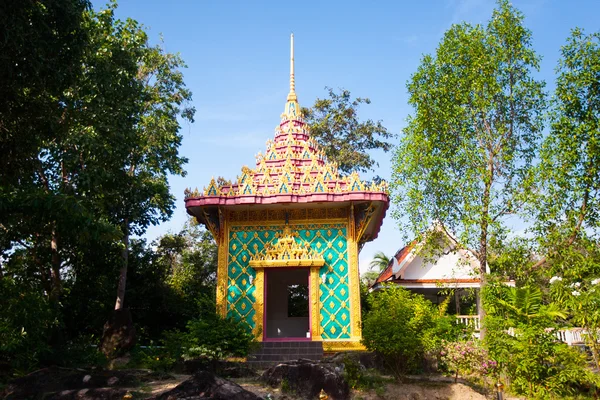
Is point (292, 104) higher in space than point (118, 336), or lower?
higher

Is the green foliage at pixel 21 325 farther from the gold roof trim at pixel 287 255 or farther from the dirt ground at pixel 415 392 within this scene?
the gold roof trim at pixel 287 255

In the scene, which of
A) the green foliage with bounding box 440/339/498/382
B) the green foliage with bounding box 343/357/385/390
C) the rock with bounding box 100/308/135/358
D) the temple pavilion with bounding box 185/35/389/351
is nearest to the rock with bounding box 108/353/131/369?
A: the rock with bounding box 100/308/135/358

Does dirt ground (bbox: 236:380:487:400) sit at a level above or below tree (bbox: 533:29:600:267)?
below

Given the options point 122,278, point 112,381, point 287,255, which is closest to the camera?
point 112,381

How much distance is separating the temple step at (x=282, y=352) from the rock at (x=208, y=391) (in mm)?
4136

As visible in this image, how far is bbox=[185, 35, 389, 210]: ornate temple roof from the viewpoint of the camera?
39.0ft

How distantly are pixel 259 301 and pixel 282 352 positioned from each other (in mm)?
1307

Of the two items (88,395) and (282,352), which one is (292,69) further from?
(88,395)

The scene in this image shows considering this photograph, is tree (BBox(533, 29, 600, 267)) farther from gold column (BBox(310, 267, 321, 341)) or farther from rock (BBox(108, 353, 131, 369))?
rock (BBox(108, 353, 131, 369))

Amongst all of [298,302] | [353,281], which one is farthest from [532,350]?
[298,302]

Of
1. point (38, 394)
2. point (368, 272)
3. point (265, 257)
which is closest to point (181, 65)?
point (265, 257)

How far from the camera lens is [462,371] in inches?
376

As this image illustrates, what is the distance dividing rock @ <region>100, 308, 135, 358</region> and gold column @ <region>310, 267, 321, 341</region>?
5.22m

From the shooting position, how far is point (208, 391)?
6.68 metres
